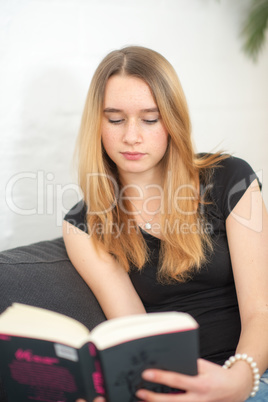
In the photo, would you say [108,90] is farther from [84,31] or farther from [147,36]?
[147,36]

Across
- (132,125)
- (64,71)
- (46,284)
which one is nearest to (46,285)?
(46,284)

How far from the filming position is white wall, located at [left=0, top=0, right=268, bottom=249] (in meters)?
1.52

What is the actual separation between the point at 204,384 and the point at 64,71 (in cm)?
115

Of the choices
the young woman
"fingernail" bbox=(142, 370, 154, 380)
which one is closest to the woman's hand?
"fingernail" bbox=(142, 370, 154, 380)

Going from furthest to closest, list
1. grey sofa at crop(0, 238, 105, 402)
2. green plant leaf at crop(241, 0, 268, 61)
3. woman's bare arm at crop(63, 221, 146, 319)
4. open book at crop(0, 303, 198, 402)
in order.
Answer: green plant leaf at crop(241, 0, 268, 61) < woman's bare arm at crop(63, 221, 146, 319) < grey sofa at crop(0, 238, 105, 402) < open book at crop(0, 303, 198, 402)

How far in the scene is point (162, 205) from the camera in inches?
55.3

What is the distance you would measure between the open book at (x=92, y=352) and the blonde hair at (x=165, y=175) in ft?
1.68

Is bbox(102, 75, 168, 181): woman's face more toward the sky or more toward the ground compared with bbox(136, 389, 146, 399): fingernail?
more toward the sky

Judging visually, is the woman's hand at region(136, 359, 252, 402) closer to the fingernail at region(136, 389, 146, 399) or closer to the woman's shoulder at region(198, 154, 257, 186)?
the fingernail at region(136, 389, 146, 399)

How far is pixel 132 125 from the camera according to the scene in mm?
1240

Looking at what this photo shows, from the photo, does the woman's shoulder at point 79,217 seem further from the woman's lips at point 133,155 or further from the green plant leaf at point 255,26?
the green plant leaf at point 255,26

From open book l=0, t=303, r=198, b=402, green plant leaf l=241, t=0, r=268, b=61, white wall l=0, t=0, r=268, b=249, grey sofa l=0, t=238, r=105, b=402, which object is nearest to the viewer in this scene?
open book l=0, t=303, r=198, b=402

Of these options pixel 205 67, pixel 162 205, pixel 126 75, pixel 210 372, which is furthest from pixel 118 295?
pixel 205 67

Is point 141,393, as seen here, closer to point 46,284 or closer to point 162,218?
point 46,284
